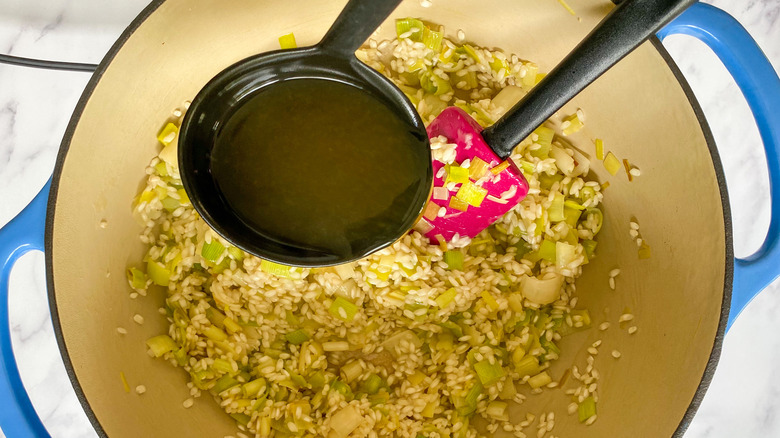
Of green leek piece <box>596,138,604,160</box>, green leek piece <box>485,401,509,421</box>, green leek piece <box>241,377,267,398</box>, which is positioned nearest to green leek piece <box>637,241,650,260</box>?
green leek piece <box>596,138,604,160</box>

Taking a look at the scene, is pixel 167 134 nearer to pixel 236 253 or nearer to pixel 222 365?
pixel 236 253

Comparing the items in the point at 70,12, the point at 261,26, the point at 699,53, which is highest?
the point at 70,12

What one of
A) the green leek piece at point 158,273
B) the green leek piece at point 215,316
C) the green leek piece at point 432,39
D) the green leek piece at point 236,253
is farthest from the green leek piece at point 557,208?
the green leek piece at point 158,273

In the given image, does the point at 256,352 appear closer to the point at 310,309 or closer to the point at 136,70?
the point at 310,309

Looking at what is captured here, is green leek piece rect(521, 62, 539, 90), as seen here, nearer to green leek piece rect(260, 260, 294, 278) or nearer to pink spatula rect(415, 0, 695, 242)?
pink spatula rect(415, 0, 695, 242)

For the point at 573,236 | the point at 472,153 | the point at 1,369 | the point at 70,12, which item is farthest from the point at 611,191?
the point at 70,12
